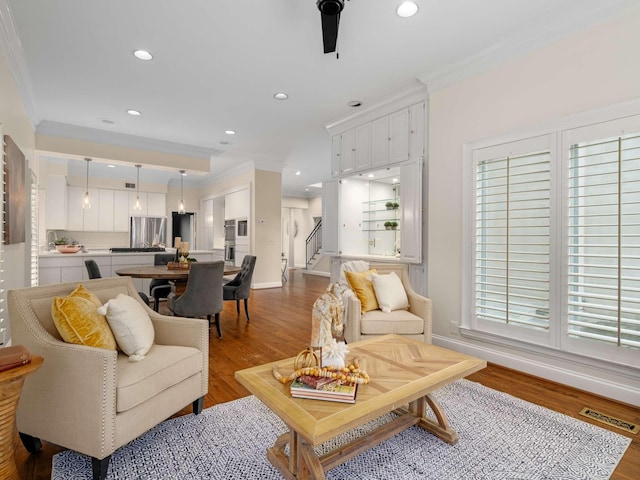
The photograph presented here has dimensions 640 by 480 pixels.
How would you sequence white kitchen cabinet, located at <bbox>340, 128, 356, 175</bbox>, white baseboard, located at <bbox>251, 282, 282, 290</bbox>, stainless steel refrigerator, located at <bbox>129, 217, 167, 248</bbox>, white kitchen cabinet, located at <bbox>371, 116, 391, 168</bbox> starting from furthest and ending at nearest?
stainless steel refrigerator, located at <bbox>129, 217, 167, 248</bbox> → white baseboard, located at <bbox>251, 282, 282, 290</bbox> → white kitchen cabinet, located at <bbox>340, 128, 356, 175</bbox> → white kitchen cabinet, located at <bbox>371, 116, 391, 168</bbox>

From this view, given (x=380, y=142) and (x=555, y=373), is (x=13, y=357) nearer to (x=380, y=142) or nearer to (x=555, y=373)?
(x=555, y=373)

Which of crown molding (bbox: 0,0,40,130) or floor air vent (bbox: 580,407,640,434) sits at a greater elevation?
crown molding (bbox: 0,0,40,130)

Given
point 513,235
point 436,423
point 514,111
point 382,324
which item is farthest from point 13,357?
point 514,111

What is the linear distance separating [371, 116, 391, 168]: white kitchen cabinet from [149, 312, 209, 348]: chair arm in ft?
10.1

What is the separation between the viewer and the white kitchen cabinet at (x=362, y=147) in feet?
14.9

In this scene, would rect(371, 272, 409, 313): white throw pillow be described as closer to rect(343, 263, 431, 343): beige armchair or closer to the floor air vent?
rect(343, 263, 431, 343): beige armchair

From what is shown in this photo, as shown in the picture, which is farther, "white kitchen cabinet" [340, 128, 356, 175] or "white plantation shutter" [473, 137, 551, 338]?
"white kitchen cabinet" [340, 128, 356, 175]

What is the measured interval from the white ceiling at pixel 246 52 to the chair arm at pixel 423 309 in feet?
7.53

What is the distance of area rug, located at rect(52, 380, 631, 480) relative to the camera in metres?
1.69

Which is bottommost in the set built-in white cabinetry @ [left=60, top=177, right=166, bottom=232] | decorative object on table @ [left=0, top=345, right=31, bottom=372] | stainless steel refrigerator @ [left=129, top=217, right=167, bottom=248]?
decorative object on table @ [left=0, top=345, right=31, bottom=372]

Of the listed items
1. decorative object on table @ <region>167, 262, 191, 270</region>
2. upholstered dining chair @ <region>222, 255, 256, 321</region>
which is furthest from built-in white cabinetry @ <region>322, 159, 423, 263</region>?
decorative object on table @ <region>167, 262, 191, 270</region>

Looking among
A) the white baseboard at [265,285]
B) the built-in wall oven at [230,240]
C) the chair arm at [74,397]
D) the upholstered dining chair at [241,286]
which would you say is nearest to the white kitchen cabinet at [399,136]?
the upholstered dining chair at [241,286]

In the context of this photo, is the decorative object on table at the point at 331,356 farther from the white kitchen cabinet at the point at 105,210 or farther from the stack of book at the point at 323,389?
the white kitchen cabinet at the point at 105,210

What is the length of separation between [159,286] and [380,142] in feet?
12.1
